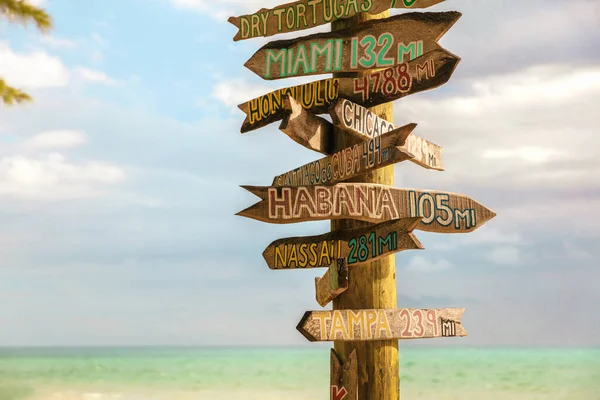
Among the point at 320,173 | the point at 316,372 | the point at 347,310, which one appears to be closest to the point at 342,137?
the point at 320,173

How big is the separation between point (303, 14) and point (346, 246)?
7.59 ft

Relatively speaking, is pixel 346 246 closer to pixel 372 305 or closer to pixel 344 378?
pixel 372 305

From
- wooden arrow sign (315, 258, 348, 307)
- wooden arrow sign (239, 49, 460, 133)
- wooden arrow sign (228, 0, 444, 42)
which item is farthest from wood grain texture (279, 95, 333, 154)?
wooden arrow sign (315, 258, 348, 307)

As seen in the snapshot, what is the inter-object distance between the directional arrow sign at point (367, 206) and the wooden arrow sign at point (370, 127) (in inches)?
16.1

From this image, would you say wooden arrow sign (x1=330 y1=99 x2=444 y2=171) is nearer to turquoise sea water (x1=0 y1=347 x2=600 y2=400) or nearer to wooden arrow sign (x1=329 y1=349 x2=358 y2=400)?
wooden arrow sign (x1=329 y1=349 x2=358 y2=400)

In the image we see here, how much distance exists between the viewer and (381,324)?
697cm

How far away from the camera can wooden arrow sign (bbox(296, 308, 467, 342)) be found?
6.53m

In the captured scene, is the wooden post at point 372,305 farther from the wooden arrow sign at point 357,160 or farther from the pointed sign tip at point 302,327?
the pointed sign tip at point 302,327

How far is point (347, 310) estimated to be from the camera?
6734 millimetres

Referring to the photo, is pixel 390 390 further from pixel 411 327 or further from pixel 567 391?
pixel 567 391

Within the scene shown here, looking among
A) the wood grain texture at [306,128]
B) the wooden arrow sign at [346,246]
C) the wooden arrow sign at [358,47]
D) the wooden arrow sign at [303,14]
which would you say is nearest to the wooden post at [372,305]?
the wood grain texture at [306,128]

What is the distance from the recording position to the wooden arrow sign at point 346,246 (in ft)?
20.8

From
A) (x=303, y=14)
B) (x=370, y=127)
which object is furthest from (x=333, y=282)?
(x=303, y=14)

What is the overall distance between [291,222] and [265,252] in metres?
0.81
